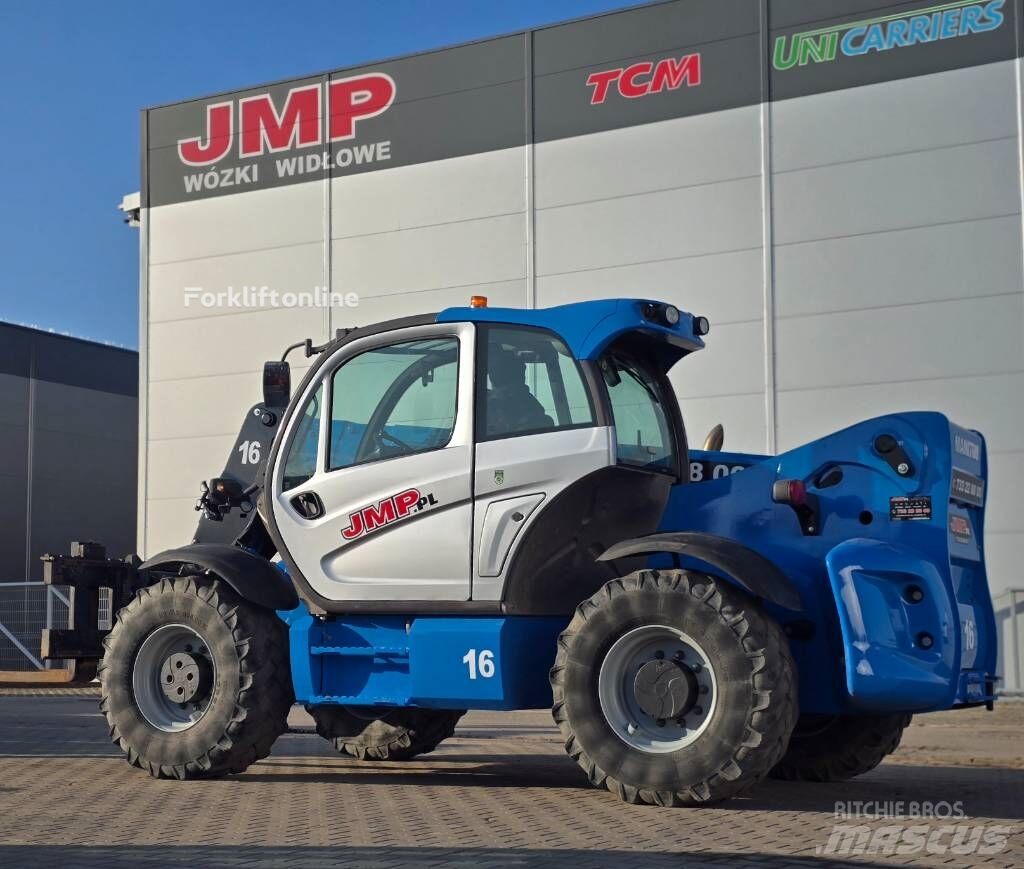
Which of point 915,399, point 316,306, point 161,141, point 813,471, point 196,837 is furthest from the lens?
point 161,141

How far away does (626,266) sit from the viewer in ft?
79.3

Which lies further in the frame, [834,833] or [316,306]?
[316,306]

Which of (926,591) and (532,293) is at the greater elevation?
(532,293)

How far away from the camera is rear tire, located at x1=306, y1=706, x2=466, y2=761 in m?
10.3

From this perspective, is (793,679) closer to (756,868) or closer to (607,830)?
(607,830)

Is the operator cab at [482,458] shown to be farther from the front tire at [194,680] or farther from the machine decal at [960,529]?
the machine decal at [960,529]

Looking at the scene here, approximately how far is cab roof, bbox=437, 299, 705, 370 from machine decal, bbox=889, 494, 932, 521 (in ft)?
5.38

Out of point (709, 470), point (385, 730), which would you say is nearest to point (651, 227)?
point (385, 730)

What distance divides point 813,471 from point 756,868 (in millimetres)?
2871

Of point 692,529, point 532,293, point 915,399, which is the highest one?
point 532,293

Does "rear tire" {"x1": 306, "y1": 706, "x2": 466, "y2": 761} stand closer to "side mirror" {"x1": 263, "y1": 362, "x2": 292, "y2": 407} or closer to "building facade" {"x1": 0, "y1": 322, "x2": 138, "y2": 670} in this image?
"side mirror" {"x1": 263, "y1": 362, "x2": 292, "y2": 407}

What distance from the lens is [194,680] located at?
9.09m

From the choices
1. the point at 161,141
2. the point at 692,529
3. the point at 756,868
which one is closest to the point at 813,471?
the point at 692,529

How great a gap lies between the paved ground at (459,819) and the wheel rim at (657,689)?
0.39m
